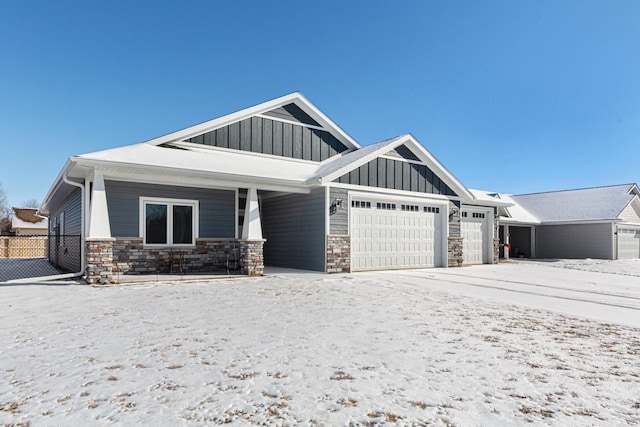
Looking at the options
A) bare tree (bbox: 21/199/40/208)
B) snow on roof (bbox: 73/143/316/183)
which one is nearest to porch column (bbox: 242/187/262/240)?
snow on roof (bbox: 73/143/316/183)

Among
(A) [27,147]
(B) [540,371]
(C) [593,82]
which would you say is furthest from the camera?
(A) [27,147]

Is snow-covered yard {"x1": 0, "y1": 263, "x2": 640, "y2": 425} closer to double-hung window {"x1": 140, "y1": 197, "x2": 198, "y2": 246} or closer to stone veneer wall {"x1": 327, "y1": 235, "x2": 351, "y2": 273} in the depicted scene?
double-hung window {"x1": 140, "y1": 197, "x2": 198, "y2": 246}

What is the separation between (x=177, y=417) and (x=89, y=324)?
361cm

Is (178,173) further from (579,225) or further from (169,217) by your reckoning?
(579,225)

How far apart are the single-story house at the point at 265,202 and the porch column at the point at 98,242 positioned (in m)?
0.02

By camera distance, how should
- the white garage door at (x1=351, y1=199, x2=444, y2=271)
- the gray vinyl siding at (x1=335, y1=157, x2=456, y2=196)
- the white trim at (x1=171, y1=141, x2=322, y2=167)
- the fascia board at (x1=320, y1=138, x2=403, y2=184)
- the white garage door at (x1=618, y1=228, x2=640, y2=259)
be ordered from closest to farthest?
the fascia board at (x1=320, y1=138, x2=403, y2=184) < the white trim at (x1=171, y1=141, x2=322, y2=167) < the gray vinyl siding at (x1=335, y1=157, x2=456, y2=196) < the white garage door at (x1=351, y1=199, x2=444, y2=271) < the white garage door at (x1=618, y1=228, x2=640, y2=259)

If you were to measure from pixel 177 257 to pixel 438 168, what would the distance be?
389 inches

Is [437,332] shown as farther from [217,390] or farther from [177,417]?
[177,417]

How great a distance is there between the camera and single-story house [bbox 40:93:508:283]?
1071 centimetres

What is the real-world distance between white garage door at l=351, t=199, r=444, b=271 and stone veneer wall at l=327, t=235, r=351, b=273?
0.46m

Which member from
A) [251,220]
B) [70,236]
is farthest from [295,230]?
[70,236]

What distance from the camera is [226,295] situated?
27.0 feet

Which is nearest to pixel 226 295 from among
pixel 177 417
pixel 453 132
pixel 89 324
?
pixel 89 324

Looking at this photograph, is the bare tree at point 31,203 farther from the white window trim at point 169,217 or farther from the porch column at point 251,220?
the porch column at point 251,220
